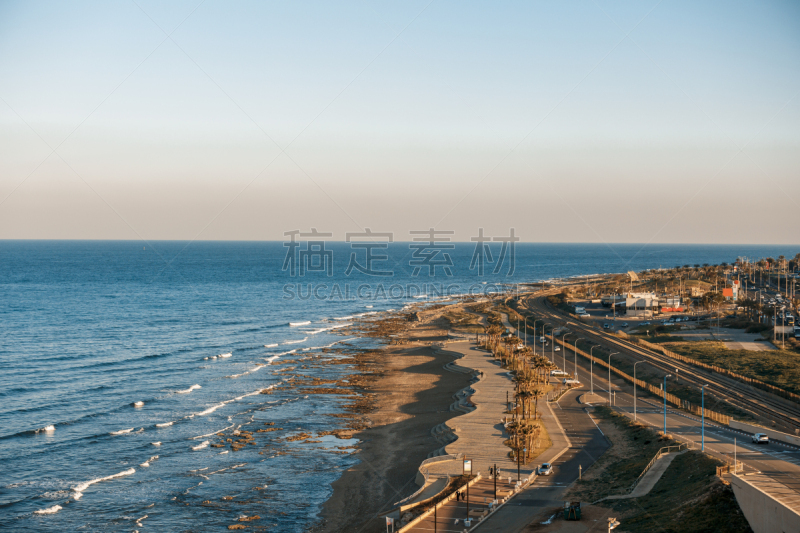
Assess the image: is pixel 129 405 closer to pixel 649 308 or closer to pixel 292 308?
pixel 292 308

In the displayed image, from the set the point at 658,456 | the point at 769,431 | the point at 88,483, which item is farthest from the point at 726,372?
the point at 88,483

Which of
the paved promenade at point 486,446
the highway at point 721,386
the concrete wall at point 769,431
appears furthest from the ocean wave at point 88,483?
the highway at point 721,386

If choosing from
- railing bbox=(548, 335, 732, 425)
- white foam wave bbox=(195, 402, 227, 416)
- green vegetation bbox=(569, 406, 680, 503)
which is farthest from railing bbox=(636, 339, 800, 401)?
white foam wave bbox=(195, 402, 227, 416)

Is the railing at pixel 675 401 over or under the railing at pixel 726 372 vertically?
under

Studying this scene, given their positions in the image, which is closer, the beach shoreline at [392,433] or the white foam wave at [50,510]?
the white foam wave at [50,510]

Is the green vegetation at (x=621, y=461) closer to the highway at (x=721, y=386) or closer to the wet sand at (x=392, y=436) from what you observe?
the wet sand at (x=392, y=436)

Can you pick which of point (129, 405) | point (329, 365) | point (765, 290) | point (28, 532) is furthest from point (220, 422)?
point (765, 290)

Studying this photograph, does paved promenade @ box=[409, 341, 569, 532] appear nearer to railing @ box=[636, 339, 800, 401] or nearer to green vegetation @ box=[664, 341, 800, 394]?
railing @ box=[636, 339, 800, 401]

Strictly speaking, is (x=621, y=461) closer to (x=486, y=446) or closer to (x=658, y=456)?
(x=658, y=456)
